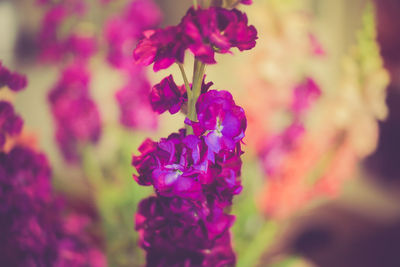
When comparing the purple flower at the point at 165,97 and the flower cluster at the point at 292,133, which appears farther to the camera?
the flower cluster at the point at 292,133

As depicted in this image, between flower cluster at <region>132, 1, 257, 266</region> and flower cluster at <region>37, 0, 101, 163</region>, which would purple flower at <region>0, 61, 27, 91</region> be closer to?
flower cluster at <region>132, 1, 257, 266</region>

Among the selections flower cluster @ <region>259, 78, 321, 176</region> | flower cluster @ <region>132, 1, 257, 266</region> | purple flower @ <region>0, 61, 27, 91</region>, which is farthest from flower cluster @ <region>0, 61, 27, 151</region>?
flower cluster @ <region>259, 78, 321, 176</region>

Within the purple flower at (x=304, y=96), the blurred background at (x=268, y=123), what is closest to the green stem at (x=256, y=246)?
the blurred background at (x=268, y=123)

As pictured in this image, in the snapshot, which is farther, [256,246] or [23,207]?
[256,246]

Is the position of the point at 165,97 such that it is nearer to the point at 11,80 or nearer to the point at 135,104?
the point at 11,80

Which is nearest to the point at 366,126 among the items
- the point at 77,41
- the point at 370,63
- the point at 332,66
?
the point at 370,63

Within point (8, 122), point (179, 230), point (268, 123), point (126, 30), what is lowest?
point (179, 230)

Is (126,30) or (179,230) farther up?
(126,30)

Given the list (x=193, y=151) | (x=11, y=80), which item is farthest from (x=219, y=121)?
(x=11, y=80)

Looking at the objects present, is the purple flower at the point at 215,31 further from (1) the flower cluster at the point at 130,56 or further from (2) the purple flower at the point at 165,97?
(1) the flower cluster at the point at 130,56
